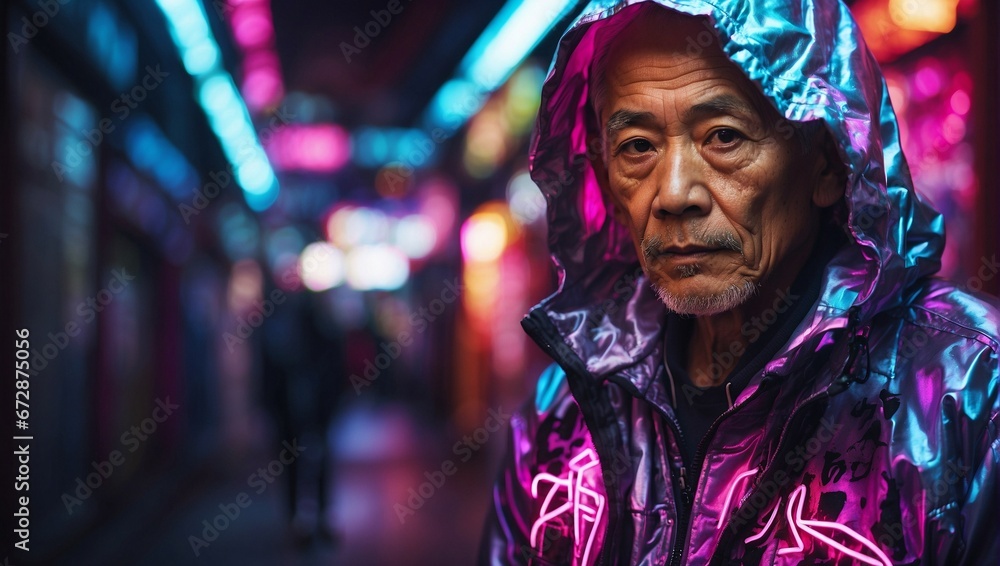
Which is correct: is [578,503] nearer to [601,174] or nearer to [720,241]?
[720,241]

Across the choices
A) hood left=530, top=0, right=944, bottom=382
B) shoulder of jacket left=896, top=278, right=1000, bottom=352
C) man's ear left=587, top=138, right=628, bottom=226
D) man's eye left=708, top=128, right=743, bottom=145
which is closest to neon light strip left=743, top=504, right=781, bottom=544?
hood left=530, top=0, right=944, bottom=382

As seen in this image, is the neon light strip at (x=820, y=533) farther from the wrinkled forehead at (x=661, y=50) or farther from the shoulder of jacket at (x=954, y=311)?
the wrinkled forehead at (x=661, y=50)

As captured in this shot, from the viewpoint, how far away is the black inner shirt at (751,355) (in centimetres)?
158

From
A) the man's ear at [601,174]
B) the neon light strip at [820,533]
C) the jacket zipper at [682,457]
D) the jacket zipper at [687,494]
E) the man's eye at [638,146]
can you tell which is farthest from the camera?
the man's ear at [601,174]

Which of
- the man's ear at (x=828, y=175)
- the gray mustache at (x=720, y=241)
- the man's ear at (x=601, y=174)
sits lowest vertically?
the gray mustache at (x=720, y=241)

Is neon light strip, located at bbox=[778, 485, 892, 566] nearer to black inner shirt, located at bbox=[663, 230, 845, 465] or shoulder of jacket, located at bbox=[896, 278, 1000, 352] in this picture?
black inner shirt, located at bbox=[663, 230, 845, 465]

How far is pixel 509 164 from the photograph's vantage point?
10328mm

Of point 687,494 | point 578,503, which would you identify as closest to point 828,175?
point 687,494

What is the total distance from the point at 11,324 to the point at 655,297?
11.9 feet

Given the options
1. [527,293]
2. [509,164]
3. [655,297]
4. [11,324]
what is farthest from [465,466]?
[655,297]

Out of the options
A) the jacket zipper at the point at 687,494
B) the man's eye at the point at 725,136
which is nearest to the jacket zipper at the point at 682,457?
the jacket zipper at the point at 687,494

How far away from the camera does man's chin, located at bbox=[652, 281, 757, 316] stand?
5.13 ft

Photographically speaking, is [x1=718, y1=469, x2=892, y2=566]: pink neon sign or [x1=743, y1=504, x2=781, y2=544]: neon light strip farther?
[x1=743, y1=504, x2=781, y2=544]: neon light strip

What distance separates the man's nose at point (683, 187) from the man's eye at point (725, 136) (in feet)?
0.14
